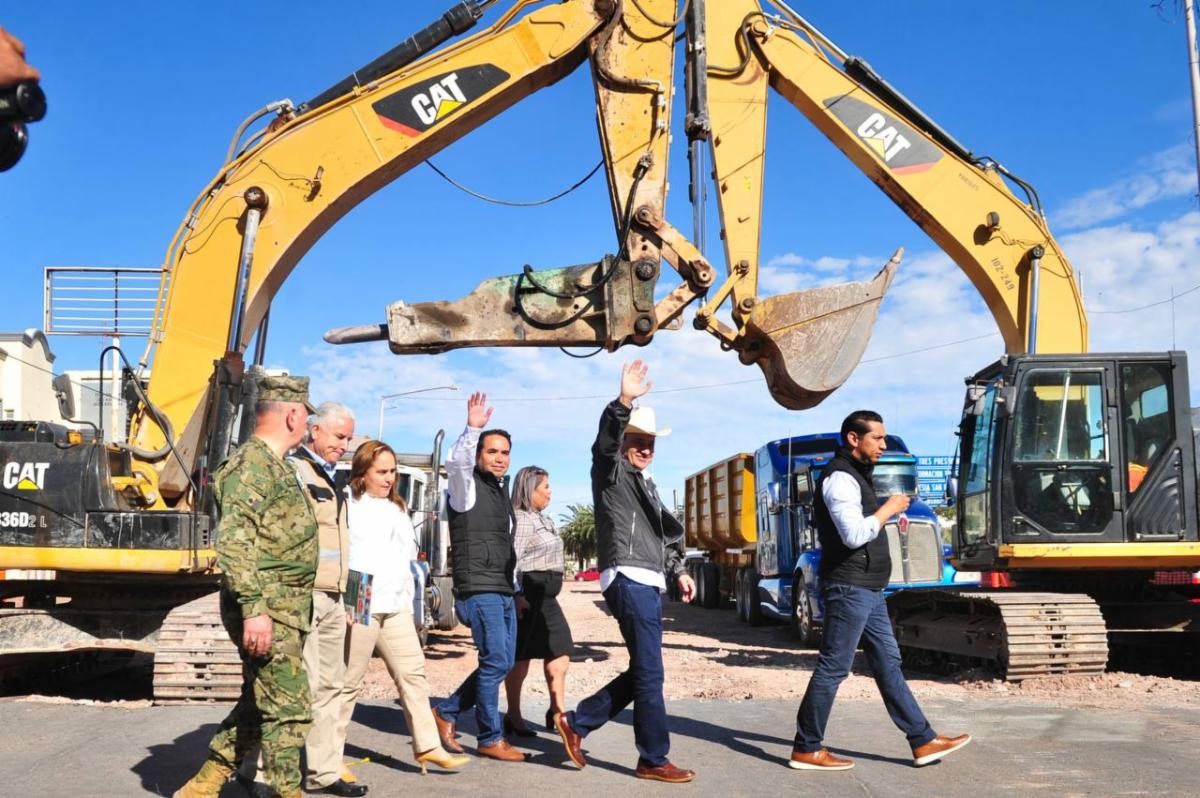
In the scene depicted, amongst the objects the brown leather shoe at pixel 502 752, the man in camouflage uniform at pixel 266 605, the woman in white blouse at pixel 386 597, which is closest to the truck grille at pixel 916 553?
the brown leather shoe at pixel 502 752

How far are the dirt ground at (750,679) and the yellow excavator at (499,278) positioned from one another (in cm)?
106

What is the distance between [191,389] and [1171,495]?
8.04 m

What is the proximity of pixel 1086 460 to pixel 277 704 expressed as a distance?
7745 millimetres

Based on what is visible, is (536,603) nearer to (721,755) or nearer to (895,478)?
(721,755)

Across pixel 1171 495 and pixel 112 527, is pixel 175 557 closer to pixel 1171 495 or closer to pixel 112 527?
pixel 112 527

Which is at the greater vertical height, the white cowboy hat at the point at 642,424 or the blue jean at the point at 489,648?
the white cowboy hat at the point at 642,424

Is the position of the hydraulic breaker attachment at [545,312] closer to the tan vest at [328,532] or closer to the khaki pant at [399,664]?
the khaki pant at [399,664]

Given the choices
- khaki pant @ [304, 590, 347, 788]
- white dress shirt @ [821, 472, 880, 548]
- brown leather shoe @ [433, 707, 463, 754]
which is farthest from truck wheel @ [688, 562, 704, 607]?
khaki pant @ [304, 590, 347, 788]

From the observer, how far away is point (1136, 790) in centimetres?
565

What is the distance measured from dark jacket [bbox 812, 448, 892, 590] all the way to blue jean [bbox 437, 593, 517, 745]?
5.89 ft

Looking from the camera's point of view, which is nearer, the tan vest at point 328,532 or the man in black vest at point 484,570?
the tan vest at point 328,532

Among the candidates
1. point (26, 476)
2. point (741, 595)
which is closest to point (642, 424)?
point (26, 476)

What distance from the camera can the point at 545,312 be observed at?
29.2 feet

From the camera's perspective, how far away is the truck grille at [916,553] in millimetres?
14117
